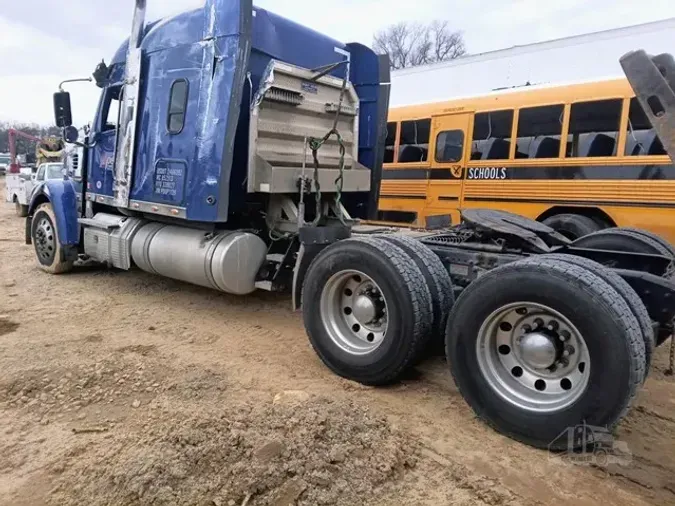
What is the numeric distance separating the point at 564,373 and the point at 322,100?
4.13 m

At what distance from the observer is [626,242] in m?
4.47

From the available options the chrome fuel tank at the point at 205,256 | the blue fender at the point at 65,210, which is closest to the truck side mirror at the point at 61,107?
the blue fender at the point at 65,210

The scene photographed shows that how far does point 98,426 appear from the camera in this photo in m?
3.13

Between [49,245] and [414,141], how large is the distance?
Answer: 19.7 ft

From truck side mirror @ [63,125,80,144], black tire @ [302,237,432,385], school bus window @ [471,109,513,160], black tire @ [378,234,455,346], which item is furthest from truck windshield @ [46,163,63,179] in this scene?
black tire @ [378,234,455,346]

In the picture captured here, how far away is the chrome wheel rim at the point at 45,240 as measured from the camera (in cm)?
727

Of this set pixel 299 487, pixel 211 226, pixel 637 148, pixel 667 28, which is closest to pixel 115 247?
pixel 211 226

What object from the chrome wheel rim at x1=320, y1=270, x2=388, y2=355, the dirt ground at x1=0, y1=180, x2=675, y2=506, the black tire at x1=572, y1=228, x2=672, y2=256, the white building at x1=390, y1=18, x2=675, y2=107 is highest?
the white building at x1=390, y1=18, x2=675, y2=107

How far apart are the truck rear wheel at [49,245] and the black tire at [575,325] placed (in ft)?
19.3

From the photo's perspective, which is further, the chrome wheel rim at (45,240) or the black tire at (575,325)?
the chrome wheel rim at (45,240)

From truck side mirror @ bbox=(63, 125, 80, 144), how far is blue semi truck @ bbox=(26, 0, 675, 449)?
0.02m

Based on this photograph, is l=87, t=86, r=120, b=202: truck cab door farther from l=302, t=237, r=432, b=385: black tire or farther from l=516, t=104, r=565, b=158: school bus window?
l=516, t=104, r=565, b=158: school bus window

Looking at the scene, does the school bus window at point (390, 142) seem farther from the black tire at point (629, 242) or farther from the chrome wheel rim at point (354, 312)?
the chrome wheel rim at point (354, 312)

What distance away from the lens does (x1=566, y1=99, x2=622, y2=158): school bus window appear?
708 centimetres
